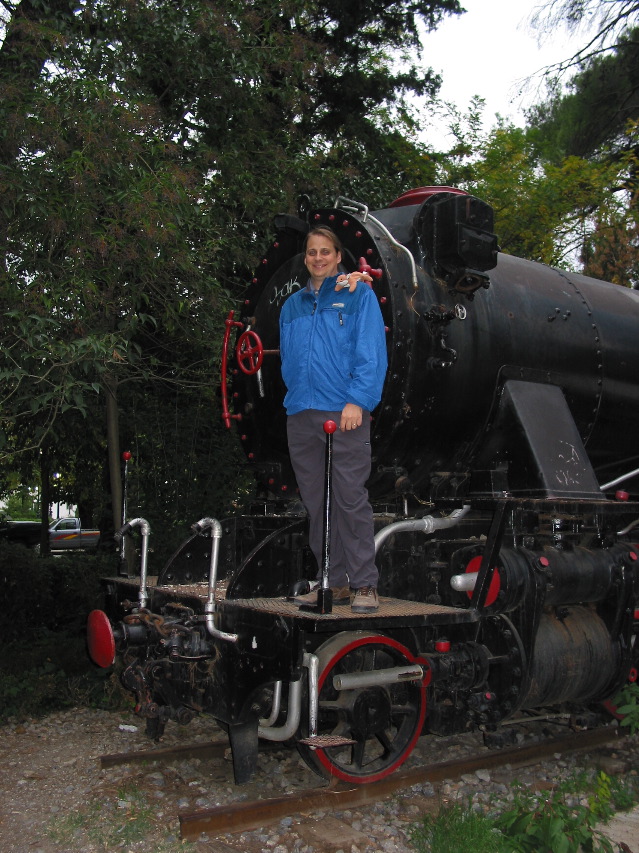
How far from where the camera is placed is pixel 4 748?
5.29 meters

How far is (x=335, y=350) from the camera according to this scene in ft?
12.5

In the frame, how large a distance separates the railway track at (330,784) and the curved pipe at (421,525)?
1210 mm

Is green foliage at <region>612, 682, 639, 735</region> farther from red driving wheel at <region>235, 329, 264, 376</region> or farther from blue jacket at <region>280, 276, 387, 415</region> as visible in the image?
red driving wheel at <region>235, 329, 264, 376</region>

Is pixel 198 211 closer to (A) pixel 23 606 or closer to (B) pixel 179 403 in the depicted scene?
(B) pixel 179 403

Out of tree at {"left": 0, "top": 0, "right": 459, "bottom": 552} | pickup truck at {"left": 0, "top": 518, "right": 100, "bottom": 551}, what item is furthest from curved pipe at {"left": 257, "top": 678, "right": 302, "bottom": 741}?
pickup truck at {"left": 0, "top": 518, "right": 100, "bottom": 551}

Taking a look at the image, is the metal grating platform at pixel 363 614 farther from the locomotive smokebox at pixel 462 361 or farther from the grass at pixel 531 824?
the grass at pixel 531 824

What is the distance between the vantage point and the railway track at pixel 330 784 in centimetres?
366

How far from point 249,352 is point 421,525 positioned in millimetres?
1444

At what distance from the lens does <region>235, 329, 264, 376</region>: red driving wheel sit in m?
4.61

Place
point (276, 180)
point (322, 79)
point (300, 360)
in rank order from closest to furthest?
point (300, 360)
point (276, 180)
point (322, 79)

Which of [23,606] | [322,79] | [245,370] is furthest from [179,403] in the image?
[322,79]

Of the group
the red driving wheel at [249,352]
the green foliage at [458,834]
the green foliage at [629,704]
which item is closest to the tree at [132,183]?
the red driving wheel at [249,352]

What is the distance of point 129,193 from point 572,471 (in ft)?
11.4

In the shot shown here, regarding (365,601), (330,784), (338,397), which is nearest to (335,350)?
(338,397)
